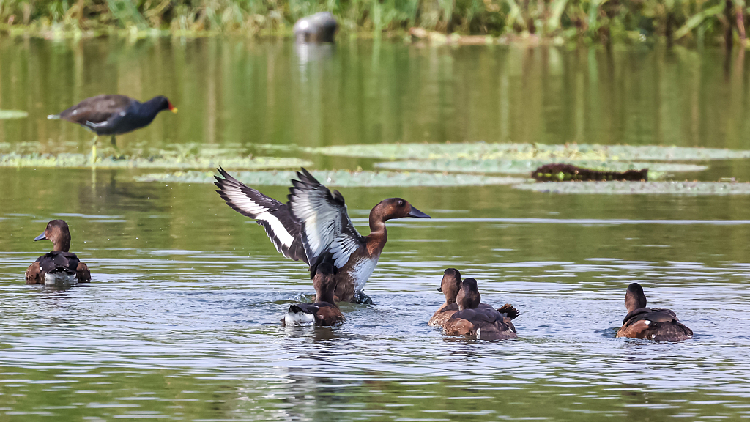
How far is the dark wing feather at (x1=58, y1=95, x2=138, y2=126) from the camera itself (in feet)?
78.5

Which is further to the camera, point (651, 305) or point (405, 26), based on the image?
point (405, 26)

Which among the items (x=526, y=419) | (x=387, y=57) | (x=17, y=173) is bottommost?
(x=526, y=419)

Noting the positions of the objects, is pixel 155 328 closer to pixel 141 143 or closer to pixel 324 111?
pixel 141 143

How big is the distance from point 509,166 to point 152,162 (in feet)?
16.6

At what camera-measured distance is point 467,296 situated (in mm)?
11773

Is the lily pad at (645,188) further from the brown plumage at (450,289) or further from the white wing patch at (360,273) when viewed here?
the brown plumage at (450,289)

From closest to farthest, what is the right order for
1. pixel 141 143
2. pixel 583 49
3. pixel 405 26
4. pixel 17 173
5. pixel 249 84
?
pixel 17 173 → pixel 141 143 → pixel 249 84 → pixel 583 49 → pixel 405 26

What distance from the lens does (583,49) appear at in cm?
5847

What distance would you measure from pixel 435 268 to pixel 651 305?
8.55 feet

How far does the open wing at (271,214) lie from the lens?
44.2 feet

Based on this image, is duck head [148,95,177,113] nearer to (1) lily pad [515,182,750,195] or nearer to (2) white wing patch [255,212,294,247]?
(1) lily pad [515,182,750,195]

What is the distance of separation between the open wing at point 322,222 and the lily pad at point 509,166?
9621 millimetres

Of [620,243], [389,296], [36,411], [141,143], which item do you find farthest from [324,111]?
[36,411]

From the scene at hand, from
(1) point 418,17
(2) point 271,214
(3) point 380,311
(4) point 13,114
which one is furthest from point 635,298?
(1) point 418,17
